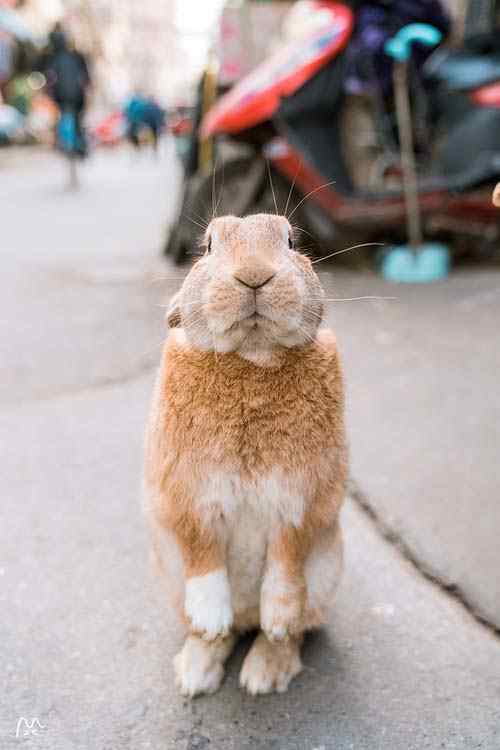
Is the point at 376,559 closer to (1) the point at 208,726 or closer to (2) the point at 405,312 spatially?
(1) the point at 208,726

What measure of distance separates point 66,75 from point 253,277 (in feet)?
33.7

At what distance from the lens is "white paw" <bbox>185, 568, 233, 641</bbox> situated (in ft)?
5.25

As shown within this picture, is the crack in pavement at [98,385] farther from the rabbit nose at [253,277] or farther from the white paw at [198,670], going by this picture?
the rabbit nose at [253,277]

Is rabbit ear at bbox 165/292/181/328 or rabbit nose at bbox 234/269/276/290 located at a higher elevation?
rabbit nose at bbox 234/269/276/290

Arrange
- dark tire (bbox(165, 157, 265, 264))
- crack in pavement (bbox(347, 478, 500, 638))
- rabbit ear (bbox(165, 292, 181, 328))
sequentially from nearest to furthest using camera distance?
rabbit ear (bbox(165, 292, 181, 328)) → crack in pavement (bbox(347, 478, 500, 638)) → dark tire (bbox(165, 157, 265, 264))

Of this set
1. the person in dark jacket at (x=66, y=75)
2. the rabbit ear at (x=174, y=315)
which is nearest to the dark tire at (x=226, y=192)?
the rabbit ear at (x=174, y=315)

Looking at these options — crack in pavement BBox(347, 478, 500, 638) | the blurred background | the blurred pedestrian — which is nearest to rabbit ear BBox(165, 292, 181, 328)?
the blurred background

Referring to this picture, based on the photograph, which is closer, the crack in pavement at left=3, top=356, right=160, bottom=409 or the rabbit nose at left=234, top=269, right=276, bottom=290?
the rabbit nose at left=234, top=269, right=276, bottom=290

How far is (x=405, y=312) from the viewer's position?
14.9ft

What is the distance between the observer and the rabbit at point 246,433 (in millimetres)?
1476

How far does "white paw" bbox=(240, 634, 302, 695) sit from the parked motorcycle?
135 inches

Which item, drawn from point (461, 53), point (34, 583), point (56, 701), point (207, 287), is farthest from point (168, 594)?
point (461, 53)

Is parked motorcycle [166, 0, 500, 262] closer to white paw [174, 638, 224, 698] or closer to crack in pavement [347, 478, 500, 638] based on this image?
crack in pavement [347, 478, 500, 638]

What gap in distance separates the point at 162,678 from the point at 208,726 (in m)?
0.20
